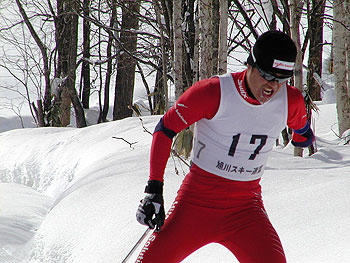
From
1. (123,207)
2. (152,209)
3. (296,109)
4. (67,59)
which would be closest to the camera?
(152,209)

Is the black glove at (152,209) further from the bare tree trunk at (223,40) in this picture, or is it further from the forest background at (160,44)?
the bare tree trunk at (223,40)

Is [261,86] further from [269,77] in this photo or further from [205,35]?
[205,35]

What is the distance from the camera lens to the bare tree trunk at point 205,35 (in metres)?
6.62

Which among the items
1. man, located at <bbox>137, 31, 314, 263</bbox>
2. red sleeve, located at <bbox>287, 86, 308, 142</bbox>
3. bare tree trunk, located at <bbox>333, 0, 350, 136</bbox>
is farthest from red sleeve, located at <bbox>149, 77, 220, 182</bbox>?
bare tree trunk, located at <bbox>333, 0, 350, 136</bbox>

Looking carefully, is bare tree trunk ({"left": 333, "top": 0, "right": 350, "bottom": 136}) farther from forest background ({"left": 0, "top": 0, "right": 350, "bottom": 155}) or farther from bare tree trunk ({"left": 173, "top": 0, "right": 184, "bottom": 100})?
bare tree trunk ({"left": 173, "top": 0, "right": 184, "bottom": 100})

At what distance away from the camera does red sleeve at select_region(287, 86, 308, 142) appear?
2799 millimetres

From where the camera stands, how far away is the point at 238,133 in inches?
106

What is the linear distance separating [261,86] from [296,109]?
332 mm

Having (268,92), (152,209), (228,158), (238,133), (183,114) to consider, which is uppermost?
(268,92)

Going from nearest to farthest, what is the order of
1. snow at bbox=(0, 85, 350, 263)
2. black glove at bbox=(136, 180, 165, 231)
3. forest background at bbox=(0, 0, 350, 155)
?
black glove at bbox=(136, 180, 165, 231)
snow at bbox=(0, 85, 350, 263)
forest background at bbox=(0, 0, 350, 155)

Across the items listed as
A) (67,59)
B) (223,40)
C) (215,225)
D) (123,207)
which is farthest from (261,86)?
(67,59)

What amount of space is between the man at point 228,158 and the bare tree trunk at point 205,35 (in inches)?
155

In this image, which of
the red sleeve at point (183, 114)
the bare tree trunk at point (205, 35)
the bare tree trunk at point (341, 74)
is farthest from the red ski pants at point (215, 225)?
the bare tree trunk at point (341, 74)

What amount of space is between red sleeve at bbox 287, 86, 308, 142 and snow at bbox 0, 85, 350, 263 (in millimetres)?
771
